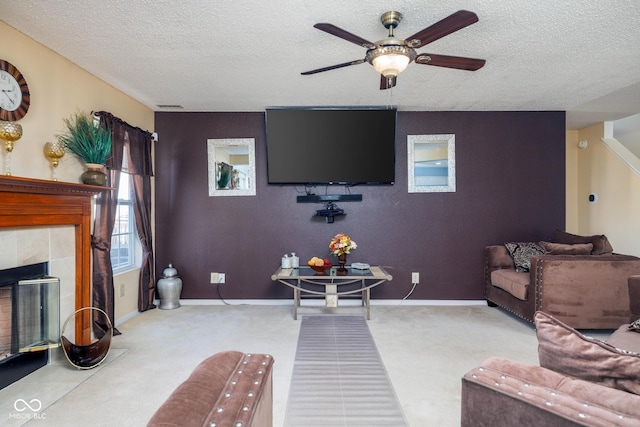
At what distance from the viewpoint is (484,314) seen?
4004mm

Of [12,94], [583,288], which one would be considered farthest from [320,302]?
[12,94]

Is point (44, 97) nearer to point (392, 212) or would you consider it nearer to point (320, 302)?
point (320, 302)

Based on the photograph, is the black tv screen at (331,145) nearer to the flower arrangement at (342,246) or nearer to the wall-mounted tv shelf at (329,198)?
the wall-mounted tv shelf at (329,198)

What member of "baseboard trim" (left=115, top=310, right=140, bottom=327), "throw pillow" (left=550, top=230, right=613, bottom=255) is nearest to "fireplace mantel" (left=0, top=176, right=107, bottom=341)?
"baseboard trim" (left=115, top=310, right=140, bottom=327)

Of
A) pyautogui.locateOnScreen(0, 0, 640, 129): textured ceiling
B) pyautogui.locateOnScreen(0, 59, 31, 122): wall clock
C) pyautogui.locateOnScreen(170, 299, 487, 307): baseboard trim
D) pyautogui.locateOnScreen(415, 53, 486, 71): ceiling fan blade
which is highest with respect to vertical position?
pyautogui.locateOnScreen(0, 0, 640, 129): textured ceiling

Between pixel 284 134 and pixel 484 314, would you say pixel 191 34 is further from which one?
pixel 484 314

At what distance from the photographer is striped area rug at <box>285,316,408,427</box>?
6.55 feet

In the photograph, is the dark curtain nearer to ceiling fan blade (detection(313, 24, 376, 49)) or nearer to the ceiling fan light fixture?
ceiling fan blade (detection(313, 24, 376, 49))

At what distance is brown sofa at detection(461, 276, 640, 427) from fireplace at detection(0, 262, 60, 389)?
287cm

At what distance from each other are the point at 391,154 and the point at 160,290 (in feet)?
10.7

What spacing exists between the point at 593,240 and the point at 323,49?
3.35 m

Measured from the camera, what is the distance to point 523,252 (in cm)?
398

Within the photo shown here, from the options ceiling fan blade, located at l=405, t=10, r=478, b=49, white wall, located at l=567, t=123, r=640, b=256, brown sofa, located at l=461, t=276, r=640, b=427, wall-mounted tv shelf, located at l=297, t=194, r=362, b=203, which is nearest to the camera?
brown sofa, located at l=461, t=276, r=640, b=427

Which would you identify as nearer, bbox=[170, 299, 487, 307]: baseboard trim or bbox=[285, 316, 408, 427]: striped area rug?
bbox=[285, 316, 408, 427]: striped area rug
